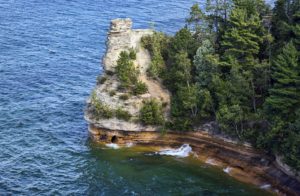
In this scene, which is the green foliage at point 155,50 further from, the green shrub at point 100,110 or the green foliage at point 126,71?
the green shrub at point 100,110

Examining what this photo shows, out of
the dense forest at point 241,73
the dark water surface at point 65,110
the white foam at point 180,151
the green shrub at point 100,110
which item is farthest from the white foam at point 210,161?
the green shrub at point 100,110

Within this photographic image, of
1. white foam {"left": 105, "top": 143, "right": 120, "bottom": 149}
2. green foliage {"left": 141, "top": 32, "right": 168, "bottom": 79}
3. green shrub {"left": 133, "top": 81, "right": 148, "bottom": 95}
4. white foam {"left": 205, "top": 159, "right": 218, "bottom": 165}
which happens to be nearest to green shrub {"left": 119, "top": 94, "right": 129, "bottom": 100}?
green shrub {"left": 133, "top": 81, "right": 148, "bottom": 95}

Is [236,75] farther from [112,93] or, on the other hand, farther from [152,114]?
[112,93]

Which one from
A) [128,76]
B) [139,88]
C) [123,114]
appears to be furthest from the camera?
[128,76]

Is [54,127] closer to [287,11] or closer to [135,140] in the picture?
[135,140]

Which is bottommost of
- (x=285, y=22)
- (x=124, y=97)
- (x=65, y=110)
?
(x=65, y=110)

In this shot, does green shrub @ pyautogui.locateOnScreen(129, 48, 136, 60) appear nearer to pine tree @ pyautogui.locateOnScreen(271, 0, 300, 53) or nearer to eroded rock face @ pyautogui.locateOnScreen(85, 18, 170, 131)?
eroded rock face @ pyautogui.locateOnScreen(85, 18, 170, 131)

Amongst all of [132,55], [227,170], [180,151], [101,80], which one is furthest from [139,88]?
[227,170]
